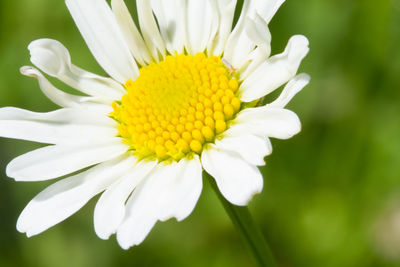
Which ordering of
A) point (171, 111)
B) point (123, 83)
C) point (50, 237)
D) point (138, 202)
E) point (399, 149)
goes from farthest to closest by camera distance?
point (50, 237), point (399, 149), point (123, 83), point (171, 111), point (138, 202)

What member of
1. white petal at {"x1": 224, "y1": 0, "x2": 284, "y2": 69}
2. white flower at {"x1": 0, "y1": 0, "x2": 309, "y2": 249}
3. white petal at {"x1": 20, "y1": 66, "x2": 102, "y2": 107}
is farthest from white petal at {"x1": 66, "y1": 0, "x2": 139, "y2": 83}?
white petal at {"x1": 224, "y1": 0, "x2": 284, "y2": 69}

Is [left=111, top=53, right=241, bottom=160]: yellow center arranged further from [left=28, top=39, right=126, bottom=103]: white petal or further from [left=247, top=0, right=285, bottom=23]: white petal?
[left=247, top=0, right=285, bottom=23]: white petal

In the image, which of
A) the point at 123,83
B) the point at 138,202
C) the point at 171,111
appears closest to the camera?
the point at 138,202

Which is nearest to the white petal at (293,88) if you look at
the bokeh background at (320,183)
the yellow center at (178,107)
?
the yellow center at (178,107)

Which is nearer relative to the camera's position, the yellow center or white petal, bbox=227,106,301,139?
white petal, bbox=227,106,301,139

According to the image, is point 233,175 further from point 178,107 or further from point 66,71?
point 66,71

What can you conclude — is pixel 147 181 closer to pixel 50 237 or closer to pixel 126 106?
pixel 126 106

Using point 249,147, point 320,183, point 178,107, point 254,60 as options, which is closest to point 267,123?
point 249,147

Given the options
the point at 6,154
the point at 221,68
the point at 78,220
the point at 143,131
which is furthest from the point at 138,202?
the point at 6,154
